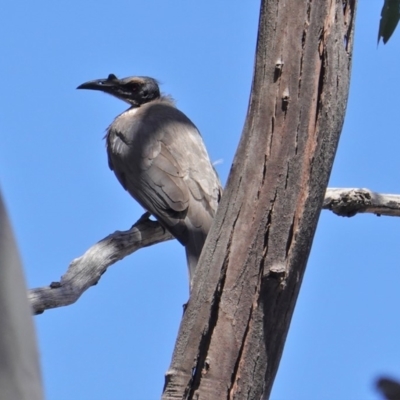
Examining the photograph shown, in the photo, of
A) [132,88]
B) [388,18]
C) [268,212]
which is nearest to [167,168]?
[132,88]

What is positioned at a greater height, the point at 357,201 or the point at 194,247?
the point at 357,201

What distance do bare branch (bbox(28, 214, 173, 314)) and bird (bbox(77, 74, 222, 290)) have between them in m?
0.49

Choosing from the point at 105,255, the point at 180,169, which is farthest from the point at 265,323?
the point at 180,169

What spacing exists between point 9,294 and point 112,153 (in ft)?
17.8

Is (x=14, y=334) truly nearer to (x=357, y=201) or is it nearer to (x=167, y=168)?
(x=357, y=201)

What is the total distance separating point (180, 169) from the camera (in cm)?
569

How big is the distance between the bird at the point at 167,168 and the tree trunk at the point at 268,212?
2050mm

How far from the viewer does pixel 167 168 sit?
5668 millimetres

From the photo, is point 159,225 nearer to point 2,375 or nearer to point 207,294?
point 207,294

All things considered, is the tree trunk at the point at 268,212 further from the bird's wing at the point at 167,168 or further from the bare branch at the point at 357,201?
the bird's wing at the point at 167,168

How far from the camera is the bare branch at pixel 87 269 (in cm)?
335

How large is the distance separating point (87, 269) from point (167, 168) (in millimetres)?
2127

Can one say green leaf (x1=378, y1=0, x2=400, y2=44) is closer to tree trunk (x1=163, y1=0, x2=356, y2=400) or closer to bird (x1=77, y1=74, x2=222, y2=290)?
tree trunk (x1=163, y1=0, x2=356, y2=400)

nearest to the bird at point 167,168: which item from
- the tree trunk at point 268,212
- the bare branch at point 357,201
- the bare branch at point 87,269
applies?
the bare branch at point 87,269
